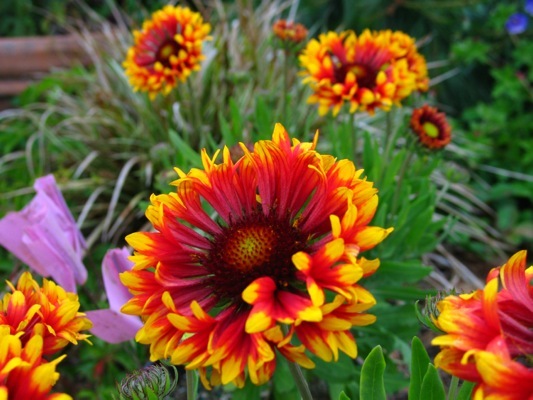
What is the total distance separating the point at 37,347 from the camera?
1.82 ft

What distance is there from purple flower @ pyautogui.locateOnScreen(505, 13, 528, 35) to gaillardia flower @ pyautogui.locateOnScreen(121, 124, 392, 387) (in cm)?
225

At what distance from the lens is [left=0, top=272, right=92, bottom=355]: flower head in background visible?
24.6 inches

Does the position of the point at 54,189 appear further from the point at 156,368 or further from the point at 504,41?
the point at 504,41

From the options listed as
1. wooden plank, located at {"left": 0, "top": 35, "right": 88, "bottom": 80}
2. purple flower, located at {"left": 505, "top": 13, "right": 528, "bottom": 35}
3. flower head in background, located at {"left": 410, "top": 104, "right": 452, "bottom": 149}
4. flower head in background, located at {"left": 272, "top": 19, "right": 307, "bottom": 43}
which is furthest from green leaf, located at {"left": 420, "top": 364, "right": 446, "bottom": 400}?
wooden plank, located at {"left": 0, "top": 35, "right": 88, "bottom": 80}

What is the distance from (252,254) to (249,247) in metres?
0.01

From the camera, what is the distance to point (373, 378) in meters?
0.68

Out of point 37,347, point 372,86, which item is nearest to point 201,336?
point 37,347

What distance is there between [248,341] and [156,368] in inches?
5.6

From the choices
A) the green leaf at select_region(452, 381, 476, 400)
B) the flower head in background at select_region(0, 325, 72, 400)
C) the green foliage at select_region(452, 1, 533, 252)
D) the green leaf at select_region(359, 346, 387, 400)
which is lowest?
the green foliage at select_region(452, 1, 533, 252)

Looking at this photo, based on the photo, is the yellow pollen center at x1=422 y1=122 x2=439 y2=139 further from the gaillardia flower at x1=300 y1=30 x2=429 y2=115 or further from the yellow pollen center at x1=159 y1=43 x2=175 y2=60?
the yellow pollen center at x1=159 y1=43 x2=175 y2=60

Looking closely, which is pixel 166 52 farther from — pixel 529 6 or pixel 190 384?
pixel 529 6

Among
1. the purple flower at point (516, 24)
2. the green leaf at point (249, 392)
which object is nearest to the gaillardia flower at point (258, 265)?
the green leaf at point (249, 392)

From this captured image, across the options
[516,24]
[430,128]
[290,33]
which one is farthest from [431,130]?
[516,24]

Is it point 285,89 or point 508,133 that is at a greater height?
point 285,89
